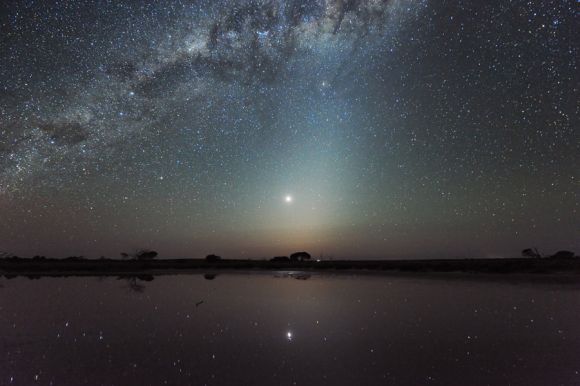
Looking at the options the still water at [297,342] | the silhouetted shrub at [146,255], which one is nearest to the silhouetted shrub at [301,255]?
the silhouetted shrub at [146,255]

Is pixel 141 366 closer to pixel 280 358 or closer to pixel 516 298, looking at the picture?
pixel 280 358

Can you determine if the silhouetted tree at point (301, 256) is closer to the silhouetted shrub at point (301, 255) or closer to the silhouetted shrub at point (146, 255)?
the silhouetted shrub at point (301, 255)

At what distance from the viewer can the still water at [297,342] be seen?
955cm

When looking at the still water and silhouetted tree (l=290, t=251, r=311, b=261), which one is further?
silhouetted tree (l=290, t=251, r=311, b=261)

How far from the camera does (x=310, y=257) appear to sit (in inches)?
4045

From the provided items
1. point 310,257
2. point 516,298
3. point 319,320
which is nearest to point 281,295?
point 319,320

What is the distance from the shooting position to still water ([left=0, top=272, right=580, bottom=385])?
31.3 feet

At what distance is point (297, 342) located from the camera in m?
13.0

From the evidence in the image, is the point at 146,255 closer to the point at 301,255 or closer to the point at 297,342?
the point at 301,255

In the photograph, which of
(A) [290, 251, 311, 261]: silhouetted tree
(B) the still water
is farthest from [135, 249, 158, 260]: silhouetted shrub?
(B) the still water

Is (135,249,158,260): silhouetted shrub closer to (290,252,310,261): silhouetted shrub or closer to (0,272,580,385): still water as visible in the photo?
(290,252,310,261): silhouetted shrub

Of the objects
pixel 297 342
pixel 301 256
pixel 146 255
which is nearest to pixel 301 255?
pixel 301 256

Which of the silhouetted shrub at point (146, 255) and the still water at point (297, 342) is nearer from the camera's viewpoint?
the still water at point (297, 342)

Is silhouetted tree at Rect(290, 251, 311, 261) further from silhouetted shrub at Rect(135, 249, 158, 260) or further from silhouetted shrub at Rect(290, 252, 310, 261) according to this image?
silhouetted shrub at Rect(135, 249, 158, 260)
